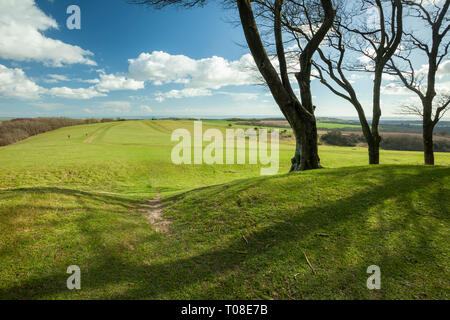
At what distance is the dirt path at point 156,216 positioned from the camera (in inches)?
220

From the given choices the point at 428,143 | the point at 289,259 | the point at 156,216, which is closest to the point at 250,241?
the point at 289,259

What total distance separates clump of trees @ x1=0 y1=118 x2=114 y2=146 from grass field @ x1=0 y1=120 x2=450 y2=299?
59.2m

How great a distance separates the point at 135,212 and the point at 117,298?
3939 mm

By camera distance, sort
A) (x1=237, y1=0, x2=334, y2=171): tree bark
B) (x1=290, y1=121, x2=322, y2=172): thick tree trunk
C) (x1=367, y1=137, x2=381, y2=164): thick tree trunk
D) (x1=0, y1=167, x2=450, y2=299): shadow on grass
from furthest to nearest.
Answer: (x1=367, y1=137, x2=381, y2=164): thick tree trunk
(x1=290, y1=121, x2=322, y2=172): thick tree trunk
(x1=237, y1=0, x2=334, y2=171): tree bark
(x1=0, y1=167, x2=450, y2=299): shadow on grass

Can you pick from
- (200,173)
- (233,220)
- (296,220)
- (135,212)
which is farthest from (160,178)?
(296,220)

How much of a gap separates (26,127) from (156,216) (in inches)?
3094

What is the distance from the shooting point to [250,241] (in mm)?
4281

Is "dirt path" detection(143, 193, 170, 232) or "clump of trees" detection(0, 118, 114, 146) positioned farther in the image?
"clump of trees" detection(0, 118, 114, 146)

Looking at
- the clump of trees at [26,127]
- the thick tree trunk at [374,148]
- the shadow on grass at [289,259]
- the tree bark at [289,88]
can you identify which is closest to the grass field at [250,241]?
the shadow on grass at [289,259]

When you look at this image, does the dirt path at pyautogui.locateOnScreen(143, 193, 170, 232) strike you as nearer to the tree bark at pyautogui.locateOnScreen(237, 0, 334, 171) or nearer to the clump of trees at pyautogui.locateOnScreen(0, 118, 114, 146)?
the tree bark at pyautogui.locateOnScreen(237, 0, 334, 171)

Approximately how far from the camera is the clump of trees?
159 feet

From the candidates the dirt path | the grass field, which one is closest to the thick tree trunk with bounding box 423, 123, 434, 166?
the grass field

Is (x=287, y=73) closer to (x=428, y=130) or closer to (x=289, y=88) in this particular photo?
(x=289, y=88)

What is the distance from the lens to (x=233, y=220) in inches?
204
